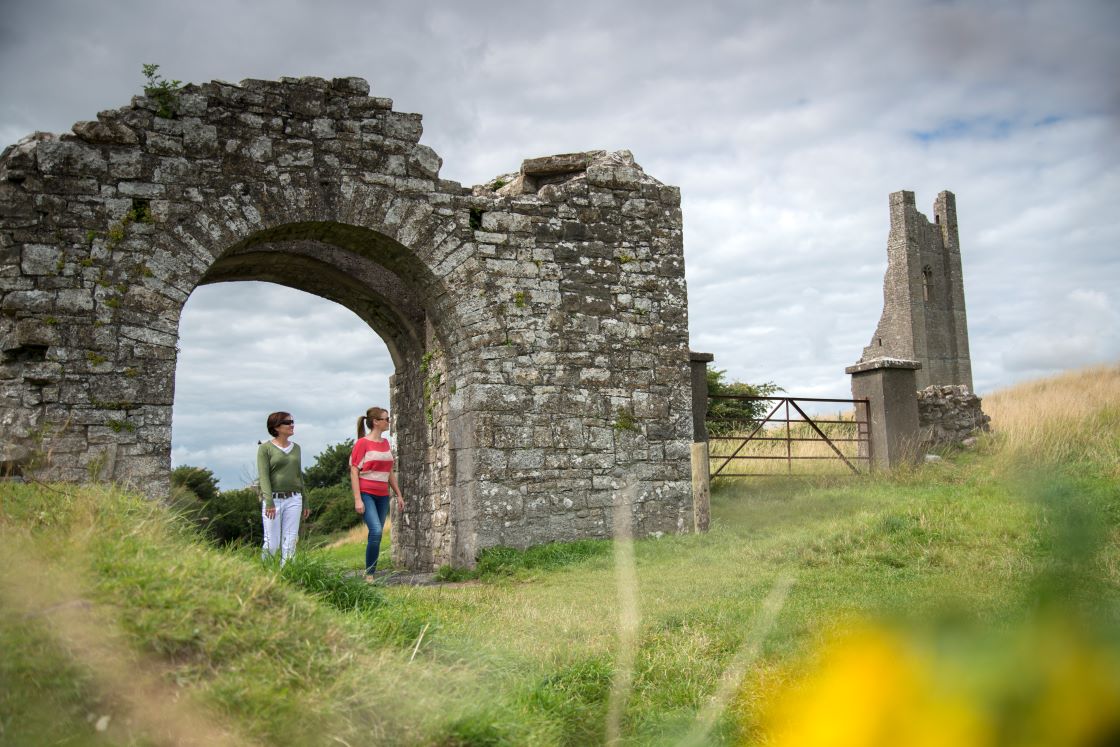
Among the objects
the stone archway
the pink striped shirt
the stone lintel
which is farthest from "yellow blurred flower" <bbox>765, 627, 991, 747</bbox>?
the stone lintel

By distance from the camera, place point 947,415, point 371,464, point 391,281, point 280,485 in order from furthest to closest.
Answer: point 947,415 → point 391,281 → point 371,464 → point 280,485

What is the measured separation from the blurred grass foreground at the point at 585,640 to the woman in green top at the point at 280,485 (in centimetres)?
118

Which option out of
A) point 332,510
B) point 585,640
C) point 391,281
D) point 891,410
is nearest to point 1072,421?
point 891,410

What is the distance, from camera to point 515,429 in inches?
362

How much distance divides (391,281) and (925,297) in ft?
104

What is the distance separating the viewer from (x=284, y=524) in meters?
7.83

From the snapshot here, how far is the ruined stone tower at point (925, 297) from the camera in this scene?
122 feet

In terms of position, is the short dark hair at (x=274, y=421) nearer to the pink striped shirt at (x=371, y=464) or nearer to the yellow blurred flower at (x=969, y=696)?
the pink striped shirt at (x=371, y=464)

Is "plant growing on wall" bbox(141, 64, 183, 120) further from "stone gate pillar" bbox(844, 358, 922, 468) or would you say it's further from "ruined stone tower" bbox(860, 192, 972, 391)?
"ruined stone tower" bbox(860, 192, 972, 391)

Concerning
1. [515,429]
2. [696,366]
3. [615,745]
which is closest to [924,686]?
[615,745]

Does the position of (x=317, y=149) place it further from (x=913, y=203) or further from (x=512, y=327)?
(x=913, y=203)

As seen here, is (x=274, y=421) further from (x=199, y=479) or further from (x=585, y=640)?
(x=199, y=479)

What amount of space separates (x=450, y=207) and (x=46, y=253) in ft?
12.1

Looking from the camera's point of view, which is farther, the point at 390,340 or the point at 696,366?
the point at 390,340
